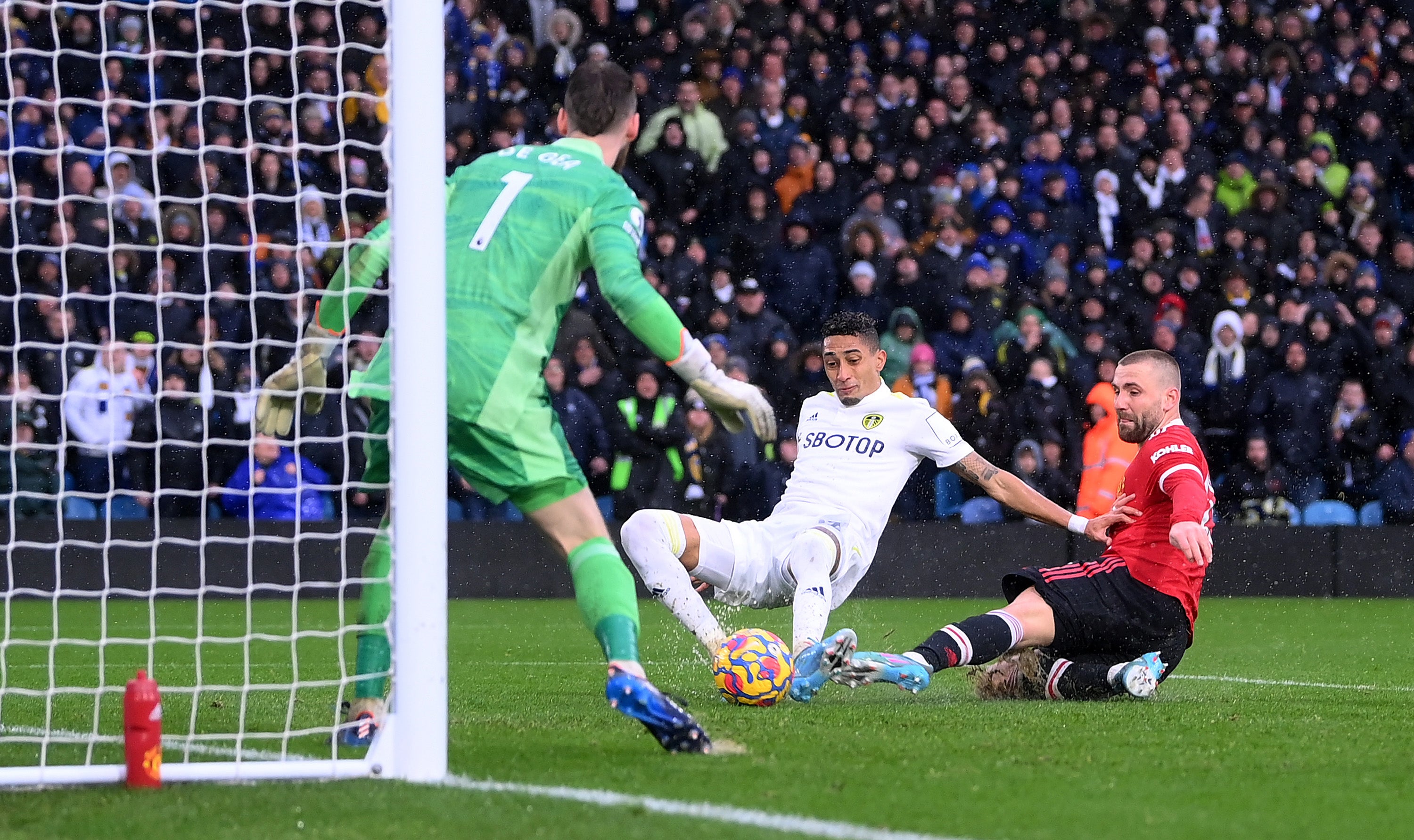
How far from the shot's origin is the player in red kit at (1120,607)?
6270mm

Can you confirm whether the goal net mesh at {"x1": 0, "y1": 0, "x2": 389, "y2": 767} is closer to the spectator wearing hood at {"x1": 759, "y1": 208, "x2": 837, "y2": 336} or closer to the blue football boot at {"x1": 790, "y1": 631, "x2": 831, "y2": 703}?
the spectator wearing hood at {"x1": 759, "y1": 208, "x2": 837, "y2": 336}

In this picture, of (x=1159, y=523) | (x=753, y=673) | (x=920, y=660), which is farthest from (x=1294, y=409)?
(x=753, y=673)

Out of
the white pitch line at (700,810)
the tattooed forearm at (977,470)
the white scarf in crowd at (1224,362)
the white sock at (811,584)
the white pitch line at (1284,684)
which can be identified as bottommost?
the white pitch line at (1284,684)

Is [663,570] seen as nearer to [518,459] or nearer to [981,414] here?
[518,459]

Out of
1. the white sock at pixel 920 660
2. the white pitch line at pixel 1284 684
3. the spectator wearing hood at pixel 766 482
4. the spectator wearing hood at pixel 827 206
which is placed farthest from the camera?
the spectator wearing hood at pixel 827 206

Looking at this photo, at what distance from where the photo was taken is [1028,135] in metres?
16.0

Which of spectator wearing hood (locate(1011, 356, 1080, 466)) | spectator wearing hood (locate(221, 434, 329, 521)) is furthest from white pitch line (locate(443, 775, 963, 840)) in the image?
spectator wearing hood (locate(1011, 356, 1080, 466))

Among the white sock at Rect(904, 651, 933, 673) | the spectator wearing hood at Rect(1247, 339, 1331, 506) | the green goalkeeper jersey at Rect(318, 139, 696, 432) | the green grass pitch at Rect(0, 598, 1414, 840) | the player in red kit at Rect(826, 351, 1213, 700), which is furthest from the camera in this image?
the spectator wearing hood at Rect(1247, 339, 1331, 506)

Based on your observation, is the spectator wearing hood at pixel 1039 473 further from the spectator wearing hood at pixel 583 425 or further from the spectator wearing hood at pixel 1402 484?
the spectator wearing hood at pixel 583 425

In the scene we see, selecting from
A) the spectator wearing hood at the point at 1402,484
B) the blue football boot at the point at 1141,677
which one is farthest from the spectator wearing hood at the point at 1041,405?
the blue football boot at the point at 1141,677

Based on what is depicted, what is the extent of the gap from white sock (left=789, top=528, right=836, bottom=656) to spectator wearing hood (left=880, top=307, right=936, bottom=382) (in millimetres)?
6923

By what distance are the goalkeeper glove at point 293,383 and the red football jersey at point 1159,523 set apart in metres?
3.12

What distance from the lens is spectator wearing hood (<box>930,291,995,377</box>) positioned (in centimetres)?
1393

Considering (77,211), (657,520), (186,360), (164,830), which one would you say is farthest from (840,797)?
(77,211)
